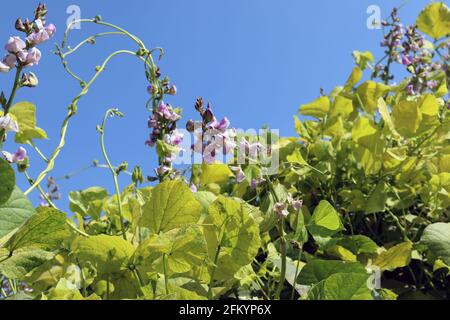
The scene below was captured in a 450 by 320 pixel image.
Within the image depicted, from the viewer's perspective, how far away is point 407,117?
4.58ft

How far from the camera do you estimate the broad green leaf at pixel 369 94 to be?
68.0 inches

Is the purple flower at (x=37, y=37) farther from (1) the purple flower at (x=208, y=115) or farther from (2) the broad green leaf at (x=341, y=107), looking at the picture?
(2) the broad green leaf at (x=341, y=107)

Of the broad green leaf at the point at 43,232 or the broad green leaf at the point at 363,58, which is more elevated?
the broad green leaf at the point at 363,58

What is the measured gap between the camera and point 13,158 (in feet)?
3.22

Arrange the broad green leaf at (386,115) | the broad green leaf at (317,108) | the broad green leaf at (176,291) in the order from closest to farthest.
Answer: the broad green leaf at (176,291) < the broad green leaf at (386,115) < the broad green leaf at (317,108)

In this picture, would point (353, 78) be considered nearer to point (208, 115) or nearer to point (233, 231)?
point (208, 115)

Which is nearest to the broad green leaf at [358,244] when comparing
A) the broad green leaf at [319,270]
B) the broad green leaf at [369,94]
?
the broad green leaf at [319,270]

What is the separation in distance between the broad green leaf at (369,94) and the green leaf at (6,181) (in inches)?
49.1

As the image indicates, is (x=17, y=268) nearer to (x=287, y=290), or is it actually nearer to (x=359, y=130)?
(x=287, y=290)

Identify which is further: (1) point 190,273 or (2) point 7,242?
(1) point 190,273

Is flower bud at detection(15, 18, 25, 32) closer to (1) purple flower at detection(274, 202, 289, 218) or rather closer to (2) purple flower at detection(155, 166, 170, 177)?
(2) purple flower at detection(155, 166, 170, 177)
